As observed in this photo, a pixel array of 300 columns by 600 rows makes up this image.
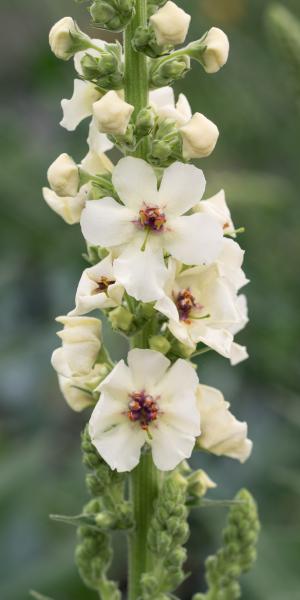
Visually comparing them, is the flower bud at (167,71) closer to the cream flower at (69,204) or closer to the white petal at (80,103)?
the white petal at (80,103)

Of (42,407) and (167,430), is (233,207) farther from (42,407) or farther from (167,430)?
(167,430)

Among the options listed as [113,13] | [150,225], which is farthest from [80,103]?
[150,225]

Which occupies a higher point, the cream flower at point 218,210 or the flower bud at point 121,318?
the cream flower at point 218,210

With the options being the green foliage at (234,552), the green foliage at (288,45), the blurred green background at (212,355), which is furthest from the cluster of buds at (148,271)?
the blurred green background at (212,355)

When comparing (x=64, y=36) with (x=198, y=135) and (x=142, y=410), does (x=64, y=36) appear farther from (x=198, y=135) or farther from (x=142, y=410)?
(x=142, y=410)

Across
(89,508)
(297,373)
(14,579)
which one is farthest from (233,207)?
(89,508)

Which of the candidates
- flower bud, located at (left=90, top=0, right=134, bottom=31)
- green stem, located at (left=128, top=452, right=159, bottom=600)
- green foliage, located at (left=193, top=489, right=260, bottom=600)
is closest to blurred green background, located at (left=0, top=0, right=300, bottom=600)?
green foliage, located at (left=193, top=489, right=260, bottom=600)
